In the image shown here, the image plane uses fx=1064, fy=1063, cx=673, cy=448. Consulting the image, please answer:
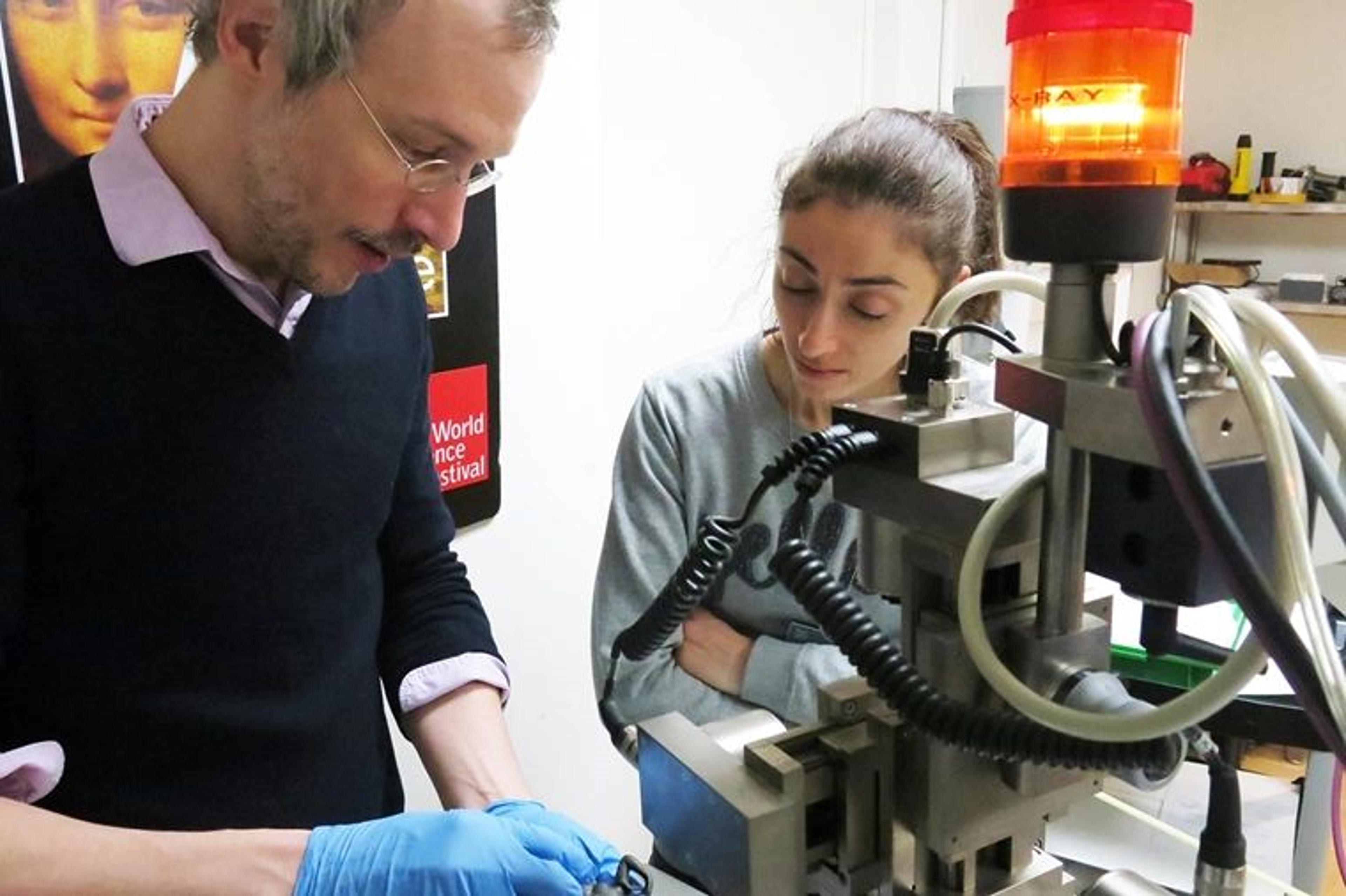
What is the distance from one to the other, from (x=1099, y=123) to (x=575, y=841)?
2.18ft

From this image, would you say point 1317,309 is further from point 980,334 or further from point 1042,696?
point 1042,696

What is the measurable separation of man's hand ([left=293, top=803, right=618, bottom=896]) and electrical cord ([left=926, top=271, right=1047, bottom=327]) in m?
0.47

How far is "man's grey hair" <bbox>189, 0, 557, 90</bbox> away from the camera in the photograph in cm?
80

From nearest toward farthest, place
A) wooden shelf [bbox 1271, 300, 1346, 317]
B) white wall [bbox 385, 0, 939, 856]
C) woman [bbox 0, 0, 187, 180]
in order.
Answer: woman [bbox 0, 0, 187, 180]
white wall [bbox 385, 0, 939, 856]
wooden shelf [bbox 1271, 300, 1346, 317]

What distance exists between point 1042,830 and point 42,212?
0.85m

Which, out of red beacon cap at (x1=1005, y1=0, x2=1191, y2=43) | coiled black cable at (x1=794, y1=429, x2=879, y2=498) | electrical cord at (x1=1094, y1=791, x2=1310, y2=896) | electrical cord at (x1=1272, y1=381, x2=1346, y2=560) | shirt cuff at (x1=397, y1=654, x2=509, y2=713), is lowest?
electrical cord at (x1=1094, y1=791, x2=1310, y2=896)

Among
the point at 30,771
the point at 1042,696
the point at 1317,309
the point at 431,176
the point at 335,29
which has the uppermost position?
the point at 335,29

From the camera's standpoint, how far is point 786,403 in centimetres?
129

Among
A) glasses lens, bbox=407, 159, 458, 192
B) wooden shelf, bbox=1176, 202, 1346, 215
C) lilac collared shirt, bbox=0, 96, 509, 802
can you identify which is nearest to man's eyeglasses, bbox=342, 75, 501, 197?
glasses lens, bbox=407, 159, 458, 192

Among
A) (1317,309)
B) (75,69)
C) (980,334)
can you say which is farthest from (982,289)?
(1317,309)

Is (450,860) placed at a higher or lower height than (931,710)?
lower

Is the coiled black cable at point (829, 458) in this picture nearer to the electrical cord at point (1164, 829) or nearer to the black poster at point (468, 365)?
the electrical cord at point (1164, 829)

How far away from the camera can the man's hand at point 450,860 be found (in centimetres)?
82

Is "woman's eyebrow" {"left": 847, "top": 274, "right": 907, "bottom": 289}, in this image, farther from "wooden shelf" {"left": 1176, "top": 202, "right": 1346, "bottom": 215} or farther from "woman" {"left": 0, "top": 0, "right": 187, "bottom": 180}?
"wooden shelf" {"left": 1176, "top": 202, "right": 1346, "bottom": 215}
